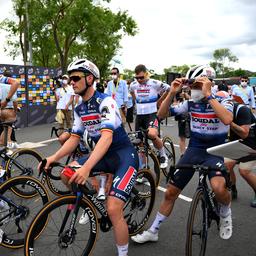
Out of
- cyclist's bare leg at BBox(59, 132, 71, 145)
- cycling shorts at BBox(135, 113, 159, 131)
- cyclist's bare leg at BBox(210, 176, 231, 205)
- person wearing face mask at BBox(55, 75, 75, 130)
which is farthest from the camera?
person wearing face mask at BBox(55, 75, 75, 130)

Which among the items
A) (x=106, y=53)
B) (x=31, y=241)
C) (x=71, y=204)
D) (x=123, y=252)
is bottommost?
(x=123, y=252)

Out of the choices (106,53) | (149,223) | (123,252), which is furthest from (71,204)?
(106,53)

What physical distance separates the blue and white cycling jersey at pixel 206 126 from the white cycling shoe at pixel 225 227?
822mm

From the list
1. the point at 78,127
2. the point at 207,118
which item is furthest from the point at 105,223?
the point at 207,118

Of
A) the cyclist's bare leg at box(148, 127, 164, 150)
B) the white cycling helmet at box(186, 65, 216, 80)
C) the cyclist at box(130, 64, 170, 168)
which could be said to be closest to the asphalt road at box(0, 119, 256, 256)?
the cyclist's bare leg at box(148, 127, 164, 150)

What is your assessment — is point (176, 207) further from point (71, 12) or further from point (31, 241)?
point (71, 12)

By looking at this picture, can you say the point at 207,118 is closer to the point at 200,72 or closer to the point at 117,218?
the point at 200,72

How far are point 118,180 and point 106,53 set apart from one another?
38.3 meters

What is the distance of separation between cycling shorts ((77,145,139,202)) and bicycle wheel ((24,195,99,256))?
29 cm

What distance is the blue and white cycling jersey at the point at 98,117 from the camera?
315 centimetres

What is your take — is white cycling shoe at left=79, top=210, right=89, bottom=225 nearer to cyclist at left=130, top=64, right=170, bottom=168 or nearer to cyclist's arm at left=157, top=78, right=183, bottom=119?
cyclist's arm at left=157, top=78, right=183, bottom=119

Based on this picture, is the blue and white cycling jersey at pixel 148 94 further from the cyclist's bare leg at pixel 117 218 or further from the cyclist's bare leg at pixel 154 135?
the cyclist's bare leg at pixel 117 218

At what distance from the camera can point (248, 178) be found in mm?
4535

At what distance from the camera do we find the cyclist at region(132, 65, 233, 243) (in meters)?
3.30
